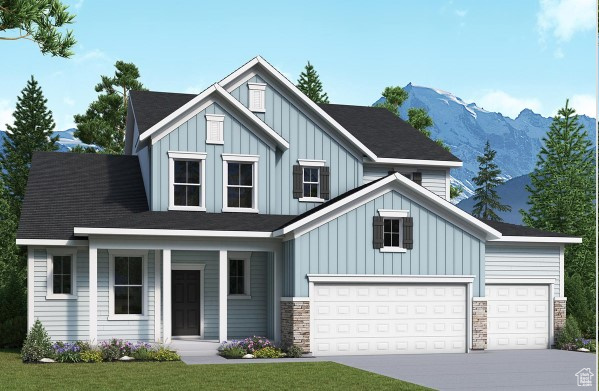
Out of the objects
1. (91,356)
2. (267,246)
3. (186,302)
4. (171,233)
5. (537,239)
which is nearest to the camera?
(91,356)

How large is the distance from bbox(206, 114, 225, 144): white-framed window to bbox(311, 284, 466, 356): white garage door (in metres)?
6.28

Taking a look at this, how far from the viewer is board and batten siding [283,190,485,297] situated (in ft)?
82.6

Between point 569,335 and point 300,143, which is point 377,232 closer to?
point 300,143

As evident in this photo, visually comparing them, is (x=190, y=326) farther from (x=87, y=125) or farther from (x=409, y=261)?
(x=87, y=125)

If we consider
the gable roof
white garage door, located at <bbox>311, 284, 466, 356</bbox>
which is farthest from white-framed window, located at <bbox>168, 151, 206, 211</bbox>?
the gable roof

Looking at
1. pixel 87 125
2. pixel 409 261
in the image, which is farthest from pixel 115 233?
pixel 87 125

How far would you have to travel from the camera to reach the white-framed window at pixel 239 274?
28188mm

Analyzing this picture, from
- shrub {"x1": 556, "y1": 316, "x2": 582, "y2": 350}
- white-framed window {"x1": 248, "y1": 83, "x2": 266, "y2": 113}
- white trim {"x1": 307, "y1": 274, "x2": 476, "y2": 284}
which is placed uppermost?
white-framed window {"x1": 248, "y1": 83, "x2": 266, "y2": 113}

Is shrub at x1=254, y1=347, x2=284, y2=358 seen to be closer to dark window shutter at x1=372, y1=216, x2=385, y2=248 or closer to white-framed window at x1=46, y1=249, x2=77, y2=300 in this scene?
dark window shutter at x1=372, y1=216, x2=385, y2=248

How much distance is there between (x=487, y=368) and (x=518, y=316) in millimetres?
7650

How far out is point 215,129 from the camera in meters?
27.9

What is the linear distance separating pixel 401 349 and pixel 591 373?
7038 mm

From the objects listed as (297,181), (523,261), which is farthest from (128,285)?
(523,261)

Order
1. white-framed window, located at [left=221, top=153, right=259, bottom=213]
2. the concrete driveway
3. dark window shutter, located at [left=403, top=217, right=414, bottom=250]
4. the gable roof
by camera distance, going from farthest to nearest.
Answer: the gable roof, white-framed window, located at [left=221, top=153, right=259, bottom=213], dark window shutter, located at [left=403, top=217, right=414, bottom=250], the concrete driveway
